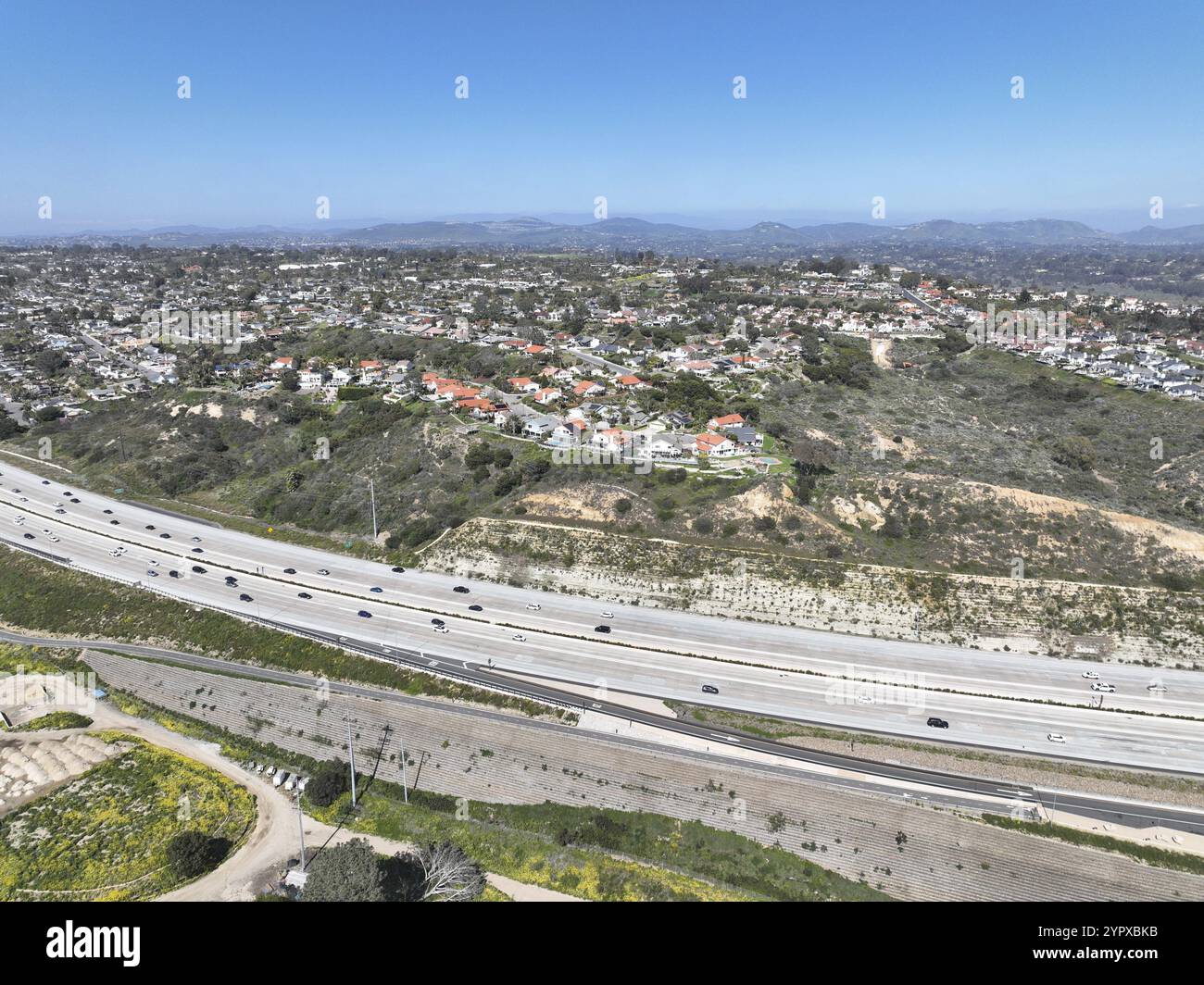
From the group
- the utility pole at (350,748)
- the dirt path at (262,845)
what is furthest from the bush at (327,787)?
the dirt path at (262,845)

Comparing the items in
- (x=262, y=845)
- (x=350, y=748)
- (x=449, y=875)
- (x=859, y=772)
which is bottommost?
(x=262, y=845)

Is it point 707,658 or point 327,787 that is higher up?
point 707,658

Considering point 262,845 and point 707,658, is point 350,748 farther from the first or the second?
point 707,658

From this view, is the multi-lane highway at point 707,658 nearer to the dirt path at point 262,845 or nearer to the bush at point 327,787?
the bush at point 327,787

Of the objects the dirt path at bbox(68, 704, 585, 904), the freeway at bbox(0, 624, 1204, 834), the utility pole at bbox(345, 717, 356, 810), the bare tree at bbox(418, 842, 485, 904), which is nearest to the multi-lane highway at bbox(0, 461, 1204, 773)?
the freeway at bbox(0, 624, 1204, 834)

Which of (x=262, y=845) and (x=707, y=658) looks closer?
(x=262, y=845)

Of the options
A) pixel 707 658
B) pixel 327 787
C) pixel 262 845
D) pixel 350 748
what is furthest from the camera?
pixel 707 658

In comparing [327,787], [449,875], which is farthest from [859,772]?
[327,787]
